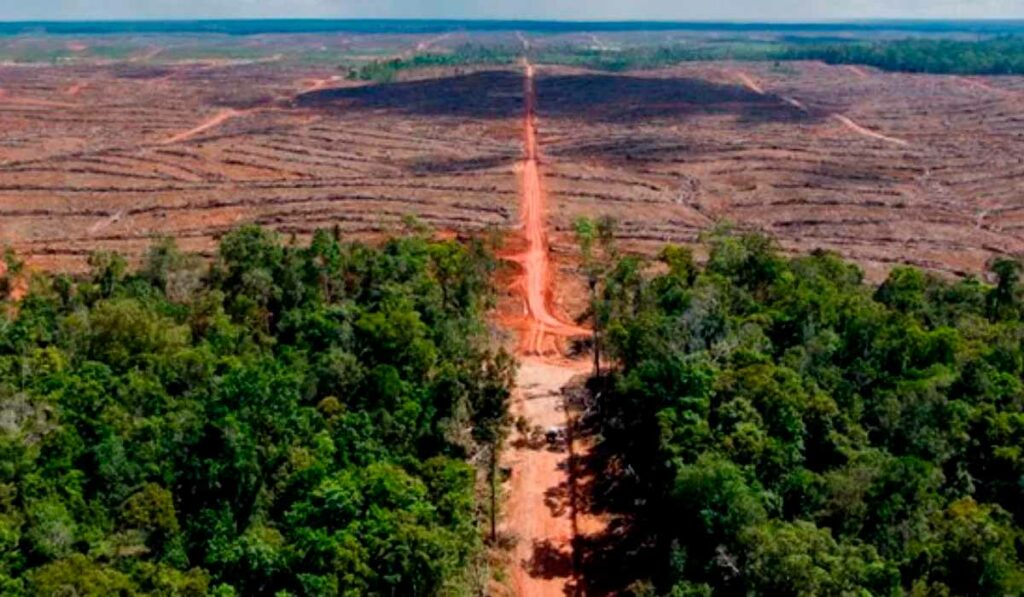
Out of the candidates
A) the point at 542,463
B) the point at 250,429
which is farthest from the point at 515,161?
the point at 250,429

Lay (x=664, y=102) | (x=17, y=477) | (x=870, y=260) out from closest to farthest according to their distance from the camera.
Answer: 1. (x=17, y=477)
2. (x=870, y=260)
3. (x=664, y=102)

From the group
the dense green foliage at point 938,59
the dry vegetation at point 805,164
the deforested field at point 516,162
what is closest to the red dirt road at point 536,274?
the deforested field at point 516,162

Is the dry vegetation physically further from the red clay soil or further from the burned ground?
the red clay soil

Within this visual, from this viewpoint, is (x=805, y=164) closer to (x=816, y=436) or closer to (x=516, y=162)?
(x=516, y=162)

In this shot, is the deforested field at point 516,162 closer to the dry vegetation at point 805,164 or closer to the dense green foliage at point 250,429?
the dry vegetation at point 805,164

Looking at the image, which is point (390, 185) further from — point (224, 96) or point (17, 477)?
point (224, 96)

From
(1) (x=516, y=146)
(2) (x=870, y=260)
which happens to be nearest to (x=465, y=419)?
(2) (x=870, y=260)
